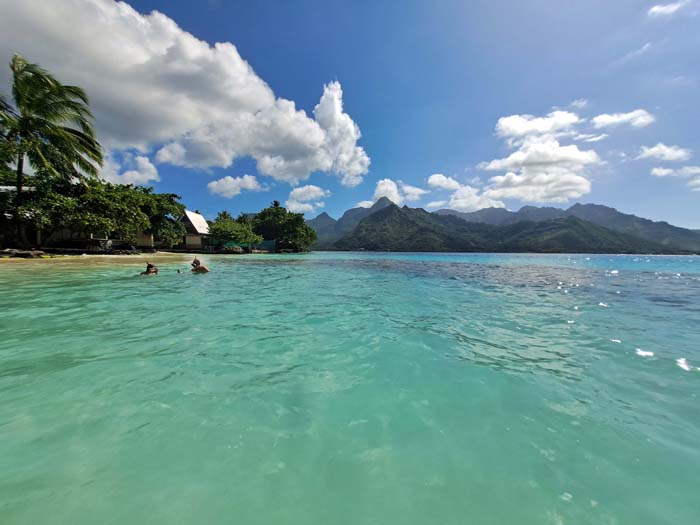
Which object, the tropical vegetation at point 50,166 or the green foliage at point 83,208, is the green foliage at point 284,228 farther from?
the tropical vegetation at point 50,166

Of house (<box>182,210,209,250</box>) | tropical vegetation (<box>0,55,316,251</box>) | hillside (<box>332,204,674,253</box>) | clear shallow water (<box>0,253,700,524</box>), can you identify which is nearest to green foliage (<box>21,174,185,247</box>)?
tropical vegetation (<box>0,55,316,251</box>)

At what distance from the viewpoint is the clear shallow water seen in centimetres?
205

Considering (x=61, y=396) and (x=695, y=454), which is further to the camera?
(x=61, y=396)

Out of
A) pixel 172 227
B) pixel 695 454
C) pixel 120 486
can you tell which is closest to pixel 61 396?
pixel 120 486

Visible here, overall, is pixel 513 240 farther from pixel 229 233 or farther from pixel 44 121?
pixel 44 121

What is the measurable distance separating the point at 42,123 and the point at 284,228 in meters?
46.4

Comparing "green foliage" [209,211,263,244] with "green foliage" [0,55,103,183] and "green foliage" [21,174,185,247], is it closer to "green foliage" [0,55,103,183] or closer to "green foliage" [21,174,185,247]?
"green foliage" [21,174,185,247]

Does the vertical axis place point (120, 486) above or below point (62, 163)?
below

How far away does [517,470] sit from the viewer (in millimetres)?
2400

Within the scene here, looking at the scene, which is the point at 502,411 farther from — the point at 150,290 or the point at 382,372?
the point at 150,290

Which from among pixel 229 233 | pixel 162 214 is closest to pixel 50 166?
pixel 162 214

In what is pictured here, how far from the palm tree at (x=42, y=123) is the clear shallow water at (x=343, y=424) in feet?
80.7

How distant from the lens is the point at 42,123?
866 inches

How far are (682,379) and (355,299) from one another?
790 centimetres
